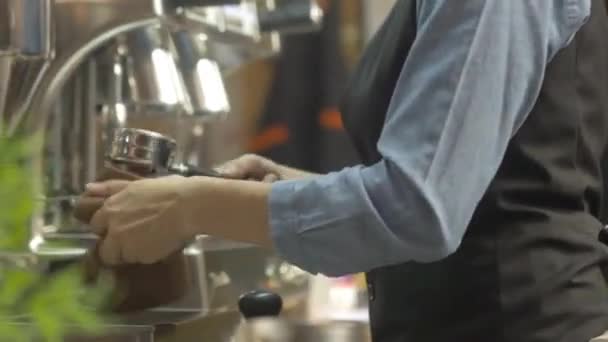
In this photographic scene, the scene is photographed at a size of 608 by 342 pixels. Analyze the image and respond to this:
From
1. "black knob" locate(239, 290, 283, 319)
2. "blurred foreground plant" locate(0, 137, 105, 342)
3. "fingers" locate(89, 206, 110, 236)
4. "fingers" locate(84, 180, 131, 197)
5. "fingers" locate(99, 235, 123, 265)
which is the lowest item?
"black knob" locate(239, 290, 283, 319)

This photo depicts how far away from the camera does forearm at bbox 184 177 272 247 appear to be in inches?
28.6

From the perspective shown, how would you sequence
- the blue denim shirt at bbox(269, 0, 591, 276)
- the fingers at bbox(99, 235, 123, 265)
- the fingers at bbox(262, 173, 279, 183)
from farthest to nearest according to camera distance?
the fingers at bbox(262, 173, 279, 183)
the fingers at bbox(99, 235, 123, 265)
the blue denim shirt at bbox(269, 0, 591, 276)

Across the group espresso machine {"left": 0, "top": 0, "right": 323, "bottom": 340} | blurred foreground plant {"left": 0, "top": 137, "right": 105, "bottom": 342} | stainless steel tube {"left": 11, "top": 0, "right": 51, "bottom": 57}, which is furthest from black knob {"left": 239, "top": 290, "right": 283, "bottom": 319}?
blurred foreground plant {"left": 0, "top": 137, "right": 105, "bottom": 342}

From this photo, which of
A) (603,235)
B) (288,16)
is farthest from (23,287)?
(288,16)

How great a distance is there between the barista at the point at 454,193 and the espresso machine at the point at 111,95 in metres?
0.12

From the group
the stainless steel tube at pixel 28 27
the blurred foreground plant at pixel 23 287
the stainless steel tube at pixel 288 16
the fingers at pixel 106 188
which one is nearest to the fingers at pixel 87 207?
the fingers at pixel 106 188

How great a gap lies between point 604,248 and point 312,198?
0.24 m

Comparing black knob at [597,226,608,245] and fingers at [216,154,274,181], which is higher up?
fingers at [216,154,274,181]

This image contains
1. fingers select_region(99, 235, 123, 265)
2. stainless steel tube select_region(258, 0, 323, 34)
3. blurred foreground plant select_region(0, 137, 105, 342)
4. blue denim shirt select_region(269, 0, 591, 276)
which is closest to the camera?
blurred foreground plant select_region(0, 137, 105, 342)

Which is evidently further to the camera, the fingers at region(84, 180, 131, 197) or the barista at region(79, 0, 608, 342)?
the fingers at region(84, 180, 131, 197)

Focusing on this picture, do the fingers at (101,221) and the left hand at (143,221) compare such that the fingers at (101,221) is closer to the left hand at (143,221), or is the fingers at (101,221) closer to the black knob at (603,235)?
the left hand at (143,221)

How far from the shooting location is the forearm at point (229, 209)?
726 millimetres

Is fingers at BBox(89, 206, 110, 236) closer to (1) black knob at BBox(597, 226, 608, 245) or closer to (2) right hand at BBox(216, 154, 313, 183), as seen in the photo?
(2) right hand at BBox(216, 154, 313, 183)

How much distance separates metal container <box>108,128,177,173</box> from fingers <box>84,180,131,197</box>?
0.11 feet
